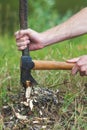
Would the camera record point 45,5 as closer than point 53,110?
No

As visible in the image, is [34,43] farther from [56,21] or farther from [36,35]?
[56,21]

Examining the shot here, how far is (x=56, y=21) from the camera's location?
Result: 9.74 m

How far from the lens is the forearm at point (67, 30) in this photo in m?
5.28

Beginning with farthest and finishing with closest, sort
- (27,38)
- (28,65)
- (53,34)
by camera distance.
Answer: (53,34) → (27,38) → (28,65)

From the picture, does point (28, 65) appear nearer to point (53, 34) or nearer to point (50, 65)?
point (50, 65)

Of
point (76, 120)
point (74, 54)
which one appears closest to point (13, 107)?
point (76, 120)

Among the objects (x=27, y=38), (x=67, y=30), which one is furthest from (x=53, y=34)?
(x=27, y=38)

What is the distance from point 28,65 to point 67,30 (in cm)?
47

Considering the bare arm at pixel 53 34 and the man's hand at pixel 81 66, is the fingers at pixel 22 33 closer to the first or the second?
the bare arm at pixel 53 34

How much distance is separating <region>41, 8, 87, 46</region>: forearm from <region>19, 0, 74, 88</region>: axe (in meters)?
0.18

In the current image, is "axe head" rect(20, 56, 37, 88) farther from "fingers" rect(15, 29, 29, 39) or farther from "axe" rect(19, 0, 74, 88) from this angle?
"fingers" rect(15, 29, 29, 39)

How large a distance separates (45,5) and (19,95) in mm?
4456

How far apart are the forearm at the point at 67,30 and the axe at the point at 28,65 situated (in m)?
0.18

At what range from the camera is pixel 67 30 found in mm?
5328
